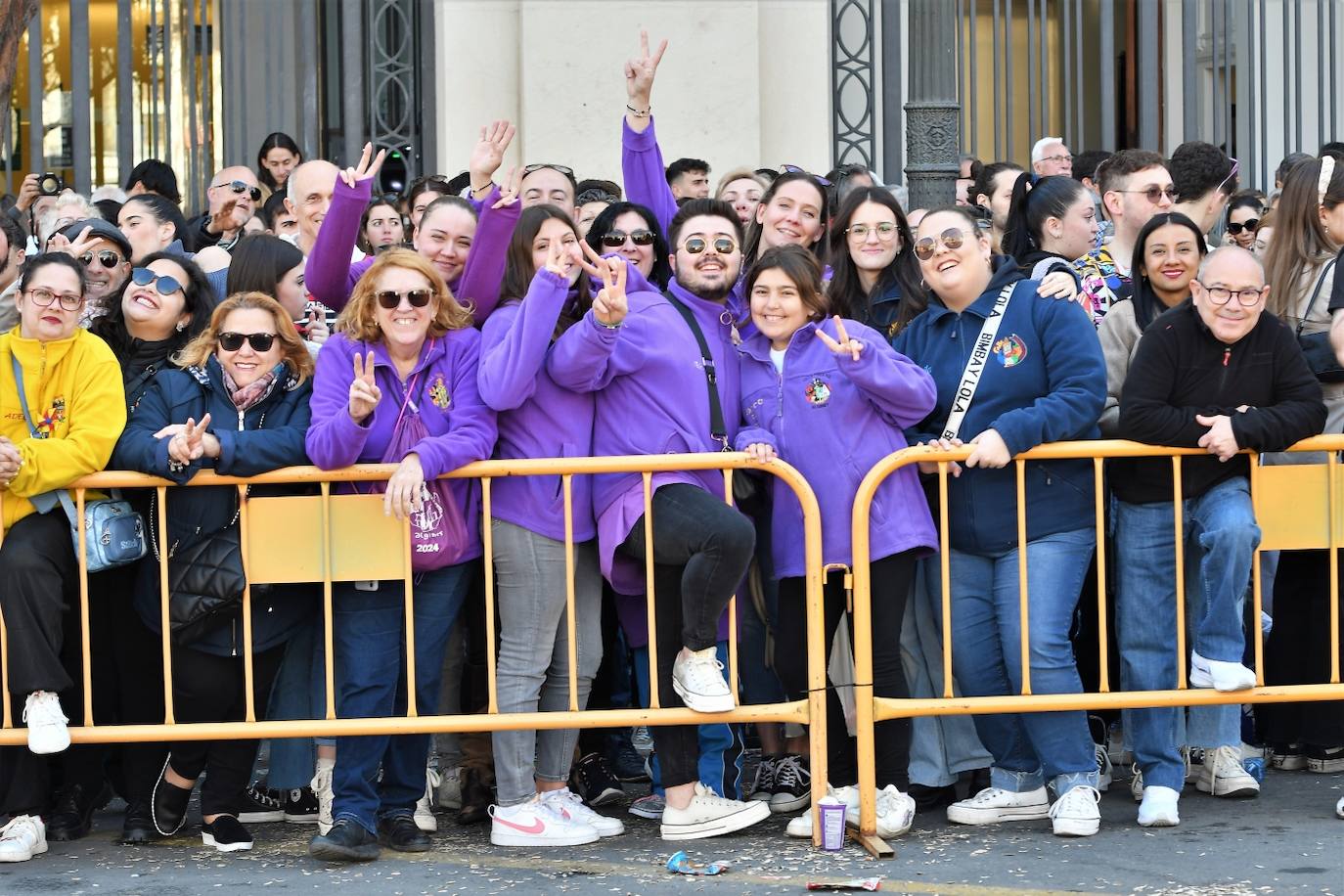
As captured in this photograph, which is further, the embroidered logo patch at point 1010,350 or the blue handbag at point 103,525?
the embroidered logo patch at point 1010,350

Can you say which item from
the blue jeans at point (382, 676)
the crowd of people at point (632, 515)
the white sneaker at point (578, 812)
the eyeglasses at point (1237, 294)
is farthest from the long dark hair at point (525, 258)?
the eyeglasses at point (1237, 294)

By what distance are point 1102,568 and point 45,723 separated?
3607mm

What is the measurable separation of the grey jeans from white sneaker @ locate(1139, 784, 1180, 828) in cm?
196

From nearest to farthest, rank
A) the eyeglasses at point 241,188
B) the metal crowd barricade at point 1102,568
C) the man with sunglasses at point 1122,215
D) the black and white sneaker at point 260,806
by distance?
the metal crowd barricade at point 1102,568, the black and white sneaker at point 260,806, the man with sunglasses at point 1122,215, the eyeglasses at point 241,188

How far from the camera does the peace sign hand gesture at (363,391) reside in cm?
609

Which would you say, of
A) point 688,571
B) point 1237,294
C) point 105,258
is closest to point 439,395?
point 688,571

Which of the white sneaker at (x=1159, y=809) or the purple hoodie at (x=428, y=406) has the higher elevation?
the purple hoodie at (x=428, y=406)

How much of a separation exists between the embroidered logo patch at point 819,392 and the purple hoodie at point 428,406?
1.10m

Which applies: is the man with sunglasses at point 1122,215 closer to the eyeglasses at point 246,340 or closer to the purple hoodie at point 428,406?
the purple hoodie at point 428,406

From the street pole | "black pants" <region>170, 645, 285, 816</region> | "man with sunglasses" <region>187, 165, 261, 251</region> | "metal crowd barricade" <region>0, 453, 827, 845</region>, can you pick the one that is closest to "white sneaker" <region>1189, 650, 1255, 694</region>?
"metal crowd barricade" <region>0, 453, 827, 845</region>

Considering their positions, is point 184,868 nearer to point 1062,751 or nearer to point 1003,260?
point 1062,751

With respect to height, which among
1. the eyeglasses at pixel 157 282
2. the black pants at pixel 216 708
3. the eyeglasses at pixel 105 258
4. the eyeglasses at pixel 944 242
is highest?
the eyeglasses at pixel 105 258

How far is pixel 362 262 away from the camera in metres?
7.58

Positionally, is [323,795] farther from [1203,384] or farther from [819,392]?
[1203,384]
